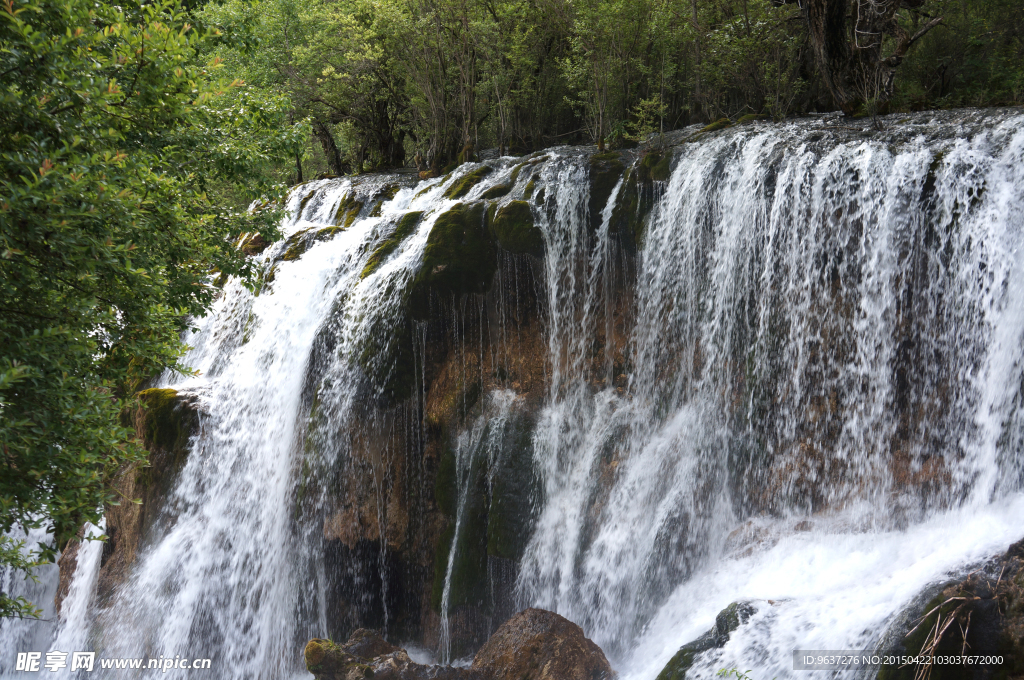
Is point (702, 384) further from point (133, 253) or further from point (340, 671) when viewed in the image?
point (133, 253)

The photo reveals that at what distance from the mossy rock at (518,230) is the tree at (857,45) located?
18.9 feet

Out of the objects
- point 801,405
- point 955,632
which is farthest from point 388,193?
point 955,632

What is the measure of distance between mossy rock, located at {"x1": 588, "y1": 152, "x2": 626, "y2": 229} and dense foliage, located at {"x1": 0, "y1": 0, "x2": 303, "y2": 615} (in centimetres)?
618

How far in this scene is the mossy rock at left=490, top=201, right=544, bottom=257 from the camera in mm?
10805

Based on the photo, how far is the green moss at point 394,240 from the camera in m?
11.6

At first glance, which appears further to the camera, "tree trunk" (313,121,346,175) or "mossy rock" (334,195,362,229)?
"tree trunk" (313,121,346,175)

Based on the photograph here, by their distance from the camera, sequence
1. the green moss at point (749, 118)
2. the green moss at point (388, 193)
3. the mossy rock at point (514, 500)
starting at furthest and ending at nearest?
the green moss at point (388, 193), the green moss at point (749, 118), the mossy rock at point (514, 500)

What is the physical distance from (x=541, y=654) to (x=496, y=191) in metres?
8.12

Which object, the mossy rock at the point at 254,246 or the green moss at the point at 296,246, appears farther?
the mossy rock at the point at 254,246

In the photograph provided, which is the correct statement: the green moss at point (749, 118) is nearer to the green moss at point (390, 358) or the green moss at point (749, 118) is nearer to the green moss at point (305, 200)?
the green moss at point (390, 358)

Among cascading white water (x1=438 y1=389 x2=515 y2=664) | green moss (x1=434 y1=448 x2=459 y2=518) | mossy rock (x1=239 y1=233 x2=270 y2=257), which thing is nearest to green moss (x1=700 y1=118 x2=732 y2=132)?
cascading white water (x1=438 y1=389 x2=515 y2=664)

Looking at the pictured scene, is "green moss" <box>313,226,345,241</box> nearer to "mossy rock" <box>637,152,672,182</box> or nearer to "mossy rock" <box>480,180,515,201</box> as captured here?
"mossy rock" <box>480,180,515,201</box>

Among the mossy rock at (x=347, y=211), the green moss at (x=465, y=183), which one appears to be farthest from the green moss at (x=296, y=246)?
the green moss at (x=465, y=183)

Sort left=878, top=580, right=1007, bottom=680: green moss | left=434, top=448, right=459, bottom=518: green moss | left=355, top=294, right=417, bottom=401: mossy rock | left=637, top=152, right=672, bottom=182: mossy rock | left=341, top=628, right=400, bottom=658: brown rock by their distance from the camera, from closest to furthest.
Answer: left=878, top=580, right=1007, bottom=680: green moss → left=341, top=628, right=400, bottom=658: brown rock → left=434, top=448, right=459, bottom=518: green moss → left=355, top=294, right=417, bottom=401: mossy rock → left=637, top=152, right=672, bottom=182: mossy rock
